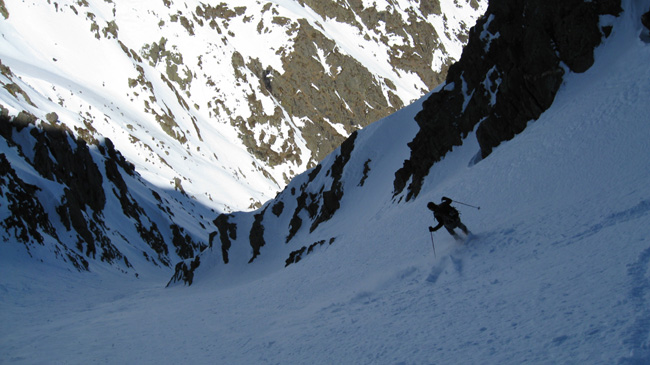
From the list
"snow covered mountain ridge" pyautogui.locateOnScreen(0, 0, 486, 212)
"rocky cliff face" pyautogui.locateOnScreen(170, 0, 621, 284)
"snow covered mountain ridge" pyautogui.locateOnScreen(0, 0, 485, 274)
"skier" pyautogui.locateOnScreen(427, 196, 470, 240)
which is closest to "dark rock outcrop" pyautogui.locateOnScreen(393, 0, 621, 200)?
"rocky cliff face" pyautogui.locateOnScreen(170, 0, 621, 284)

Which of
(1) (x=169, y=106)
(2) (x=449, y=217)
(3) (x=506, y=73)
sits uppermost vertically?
(1) (x=169, y=106)

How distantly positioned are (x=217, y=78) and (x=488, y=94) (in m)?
130

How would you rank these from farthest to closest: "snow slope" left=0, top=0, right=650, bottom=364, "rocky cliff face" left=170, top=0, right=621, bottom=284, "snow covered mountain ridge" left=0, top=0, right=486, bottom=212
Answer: "snow covered mountain ridge" left=0, top=0, right=486, bottom=212, "rocky cliff face" left=170, top=0, right=621, bottom=284, "snow slope" left=0, top=0, right=650, bottom=364

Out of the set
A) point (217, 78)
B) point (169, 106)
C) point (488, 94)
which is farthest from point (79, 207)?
point (217, 78)

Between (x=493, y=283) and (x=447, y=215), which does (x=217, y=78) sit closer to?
(x=447, y=215)

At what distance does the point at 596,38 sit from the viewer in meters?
18.5

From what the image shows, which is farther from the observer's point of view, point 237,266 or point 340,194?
point 237,266

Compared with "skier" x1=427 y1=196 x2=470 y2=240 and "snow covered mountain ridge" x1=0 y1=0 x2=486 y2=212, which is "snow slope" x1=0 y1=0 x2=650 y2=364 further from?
"snow covered mountain ridge" x1=0 y1=0 x2=486 y2=212

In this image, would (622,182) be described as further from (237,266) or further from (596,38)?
(237,266)

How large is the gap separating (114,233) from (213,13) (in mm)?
124890

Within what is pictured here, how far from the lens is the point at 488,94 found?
23.8 meters

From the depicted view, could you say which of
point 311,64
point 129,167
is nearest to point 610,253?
point 129,167

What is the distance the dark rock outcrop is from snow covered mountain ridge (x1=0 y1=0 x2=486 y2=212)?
1812 inches

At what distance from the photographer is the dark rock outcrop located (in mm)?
19000
